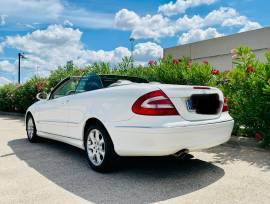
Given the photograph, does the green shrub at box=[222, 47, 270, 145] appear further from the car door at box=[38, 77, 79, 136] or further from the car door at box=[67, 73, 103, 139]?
the car door at box=[38, 77, 79, 136]

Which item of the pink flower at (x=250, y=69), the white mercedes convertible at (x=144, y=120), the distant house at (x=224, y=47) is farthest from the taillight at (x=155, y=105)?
the distant house at (x=224, y=47)

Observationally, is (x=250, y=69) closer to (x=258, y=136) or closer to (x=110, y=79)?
(x=258, y=136)

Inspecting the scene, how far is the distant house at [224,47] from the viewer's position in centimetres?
3362

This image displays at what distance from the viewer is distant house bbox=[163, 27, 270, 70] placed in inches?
1324

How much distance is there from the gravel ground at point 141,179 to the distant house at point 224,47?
2790 cm

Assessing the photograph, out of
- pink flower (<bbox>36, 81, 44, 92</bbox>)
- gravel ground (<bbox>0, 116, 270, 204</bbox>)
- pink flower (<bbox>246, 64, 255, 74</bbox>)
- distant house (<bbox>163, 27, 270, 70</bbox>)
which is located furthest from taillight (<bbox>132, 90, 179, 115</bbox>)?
distant house (<bbox>163, 27, 270, 70</bbox>)

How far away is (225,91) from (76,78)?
3.31 meters

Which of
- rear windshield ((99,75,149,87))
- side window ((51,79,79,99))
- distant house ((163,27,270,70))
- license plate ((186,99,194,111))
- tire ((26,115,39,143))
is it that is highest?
distant house ((163,27,270,70))

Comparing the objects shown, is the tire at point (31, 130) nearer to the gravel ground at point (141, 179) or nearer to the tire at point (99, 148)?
the gravel ground at point (141, 179)

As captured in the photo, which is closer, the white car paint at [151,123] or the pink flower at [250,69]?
the white car paint at [151,123]

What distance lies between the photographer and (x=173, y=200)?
3840 millimetres

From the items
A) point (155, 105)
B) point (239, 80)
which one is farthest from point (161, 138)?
point (239, 80)

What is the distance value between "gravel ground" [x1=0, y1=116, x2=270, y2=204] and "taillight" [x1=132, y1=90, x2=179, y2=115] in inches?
36.6

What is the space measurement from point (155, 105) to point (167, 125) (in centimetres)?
30
